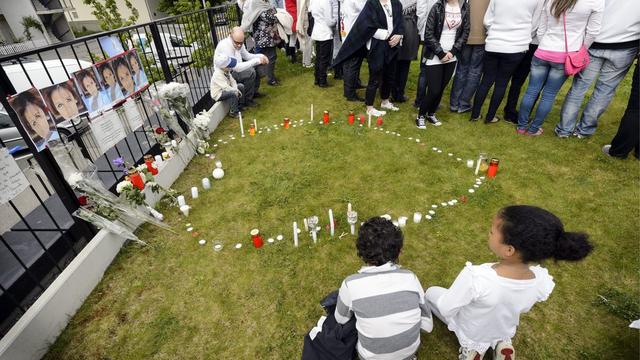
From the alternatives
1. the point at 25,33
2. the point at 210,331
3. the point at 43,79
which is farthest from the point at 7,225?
the point at 25,33

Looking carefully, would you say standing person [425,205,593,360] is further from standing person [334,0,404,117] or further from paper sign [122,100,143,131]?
standing person [334,0,404,117]

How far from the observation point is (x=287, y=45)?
9.21m

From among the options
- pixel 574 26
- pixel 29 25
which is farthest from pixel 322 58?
pixel 29 25

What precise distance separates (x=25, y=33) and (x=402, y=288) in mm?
34869

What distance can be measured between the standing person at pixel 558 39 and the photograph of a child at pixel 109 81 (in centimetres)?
540

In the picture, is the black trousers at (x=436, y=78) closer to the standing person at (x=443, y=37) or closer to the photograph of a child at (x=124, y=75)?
the standing person at (x=443, y=37)

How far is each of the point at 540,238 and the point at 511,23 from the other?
13.0ft

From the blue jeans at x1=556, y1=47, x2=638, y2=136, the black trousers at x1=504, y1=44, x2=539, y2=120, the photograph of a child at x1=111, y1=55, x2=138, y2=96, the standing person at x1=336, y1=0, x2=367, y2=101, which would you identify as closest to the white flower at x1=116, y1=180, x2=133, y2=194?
the photograph of a child at x1=111, y1=55, x2=138, y2=96

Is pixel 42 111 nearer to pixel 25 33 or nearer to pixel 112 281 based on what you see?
pixel 112 281

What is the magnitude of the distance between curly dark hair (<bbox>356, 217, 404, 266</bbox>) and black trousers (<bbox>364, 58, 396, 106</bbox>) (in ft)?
13.6

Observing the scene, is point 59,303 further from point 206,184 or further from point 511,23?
point 511,23

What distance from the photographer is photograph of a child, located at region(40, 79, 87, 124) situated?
2932 mm

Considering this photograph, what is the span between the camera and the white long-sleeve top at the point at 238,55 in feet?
18.6

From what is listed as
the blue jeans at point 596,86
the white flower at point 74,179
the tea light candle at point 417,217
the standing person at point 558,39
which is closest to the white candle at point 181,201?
the white flower at point 74,179
